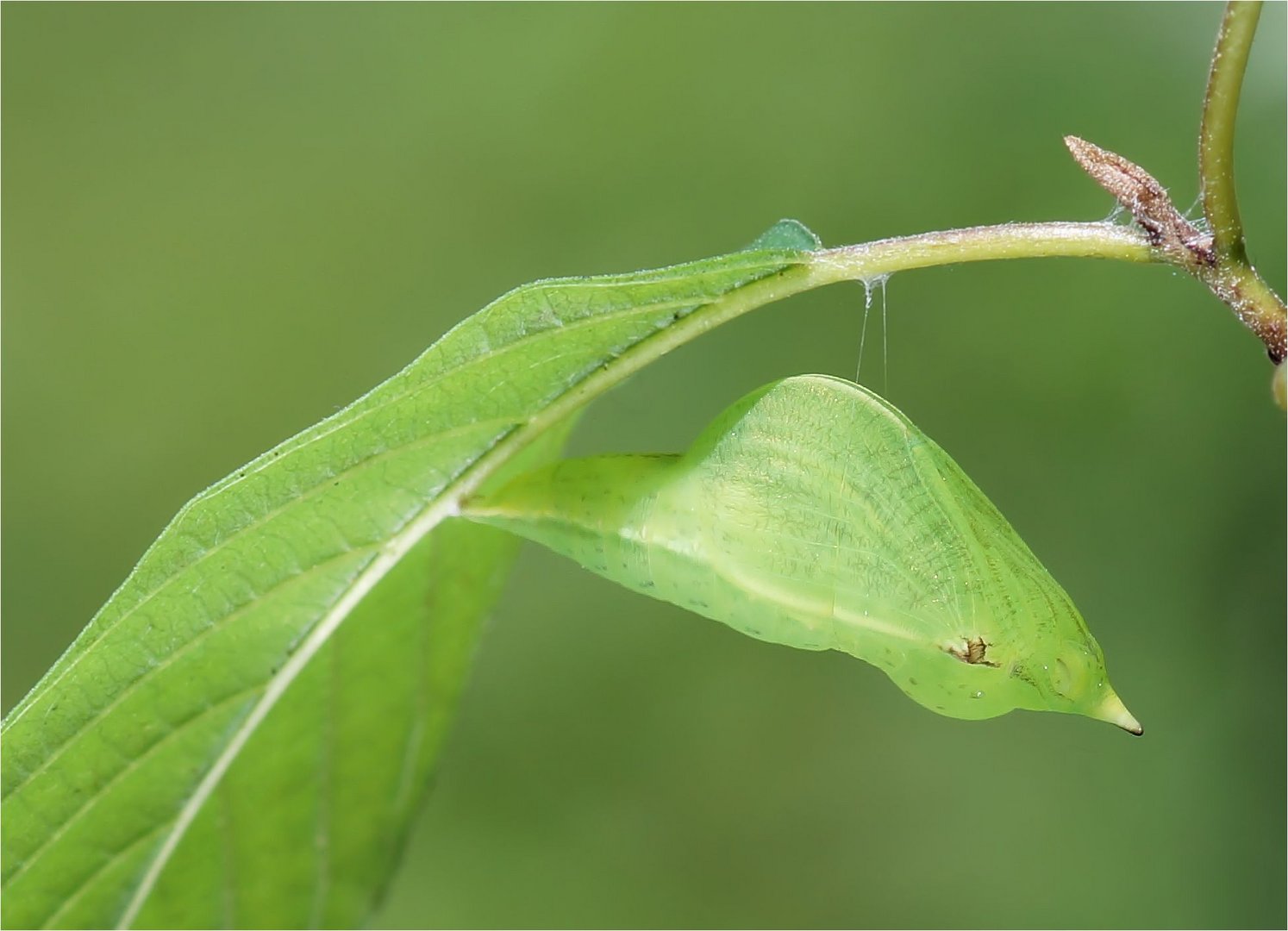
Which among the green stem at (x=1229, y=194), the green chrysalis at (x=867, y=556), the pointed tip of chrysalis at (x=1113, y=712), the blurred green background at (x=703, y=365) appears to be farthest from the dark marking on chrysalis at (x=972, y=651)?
the blurred green background at (x=703, y=365)

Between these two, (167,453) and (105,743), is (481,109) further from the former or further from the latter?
(105,743)

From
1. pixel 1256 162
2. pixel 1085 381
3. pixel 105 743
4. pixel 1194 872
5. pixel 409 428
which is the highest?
pixel 1256 162

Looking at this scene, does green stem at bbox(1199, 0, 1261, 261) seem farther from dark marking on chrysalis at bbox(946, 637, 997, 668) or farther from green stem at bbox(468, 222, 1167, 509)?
dark marking on chrysalis at bbox(946, 637, 997, 668)

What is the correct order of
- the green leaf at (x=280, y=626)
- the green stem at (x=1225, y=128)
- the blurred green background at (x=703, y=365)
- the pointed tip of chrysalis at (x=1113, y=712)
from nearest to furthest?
the green stem at (x=1225, y=128) < the green leaf at (x=280, y=626) < the pointed tip of chrysalis at (x=1113, y=712) < the blurred green background at (x=703, y=365)

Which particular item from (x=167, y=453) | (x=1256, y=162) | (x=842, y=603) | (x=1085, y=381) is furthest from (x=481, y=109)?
(x=842, y=603)

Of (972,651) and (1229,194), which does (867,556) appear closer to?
(972,651)

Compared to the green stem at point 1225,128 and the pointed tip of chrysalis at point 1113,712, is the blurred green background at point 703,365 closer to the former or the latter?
the pointed tip of chrysalis at point 1113,712

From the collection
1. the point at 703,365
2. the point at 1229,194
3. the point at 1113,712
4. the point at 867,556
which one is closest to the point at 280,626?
the point at 867,556

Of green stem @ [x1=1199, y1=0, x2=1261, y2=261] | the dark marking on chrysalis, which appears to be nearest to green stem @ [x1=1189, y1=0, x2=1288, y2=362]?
green stem @ [x1=1199, y1=0, x2=1261, y2=261]
